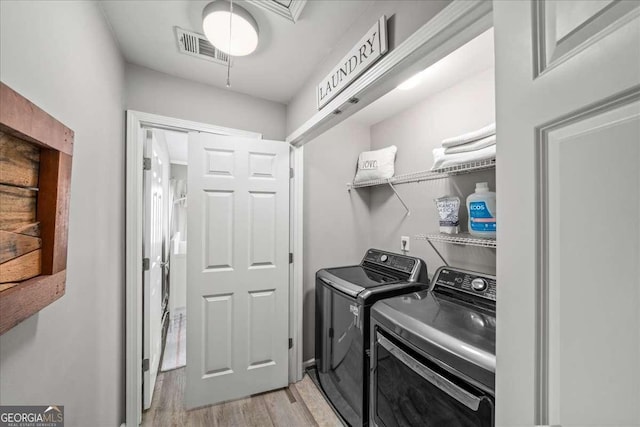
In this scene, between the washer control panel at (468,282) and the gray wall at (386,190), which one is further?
the gray wall at (386,190)

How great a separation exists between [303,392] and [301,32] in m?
2.49

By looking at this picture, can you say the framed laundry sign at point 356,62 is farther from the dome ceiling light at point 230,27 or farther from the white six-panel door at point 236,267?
the white six-panel door at point 236,267

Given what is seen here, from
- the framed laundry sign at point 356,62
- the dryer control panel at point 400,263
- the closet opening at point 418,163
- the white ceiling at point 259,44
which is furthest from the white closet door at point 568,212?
the dryer control panel at point 400,263

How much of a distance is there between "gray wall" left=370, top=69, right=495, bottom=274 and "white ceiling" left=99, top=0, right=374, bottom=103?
0.98 metres

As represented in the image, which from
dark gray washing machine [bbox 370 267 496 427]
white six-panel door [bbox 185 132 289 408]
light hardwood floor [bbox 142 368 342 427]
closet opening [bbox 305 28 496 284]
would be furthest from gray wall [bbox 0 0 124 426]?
closet opening [bbox 305 28 496 284]

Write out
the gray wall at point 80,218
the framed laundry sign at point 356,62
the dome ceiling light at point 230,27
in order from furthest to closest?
1. the dome ceiling light at point 230,27
2. the framed laundry sign at point 356,62
3. the gray wall at point 80,218

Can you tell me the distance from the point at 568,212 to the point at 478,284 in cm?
112

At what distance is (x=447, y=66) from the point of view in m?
1.59

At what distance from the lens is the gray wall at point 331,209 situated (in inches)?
89.6

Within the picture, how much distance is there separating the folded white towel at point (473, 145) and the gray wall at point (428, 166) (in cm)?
32

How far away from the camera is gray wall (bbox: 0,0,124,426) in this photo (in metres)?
0.66

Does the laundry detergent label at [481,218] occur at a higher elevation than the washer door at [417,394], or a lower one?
higher

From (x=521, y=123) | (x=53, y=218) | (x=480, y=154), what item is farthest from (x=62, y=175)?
(x=480, y=154)

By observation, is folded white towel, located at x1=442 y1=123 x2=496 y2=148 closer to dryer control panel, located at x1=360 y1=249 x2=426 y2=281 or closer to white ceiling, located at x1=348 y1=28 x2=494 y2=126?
white ceiling, located at x1=348 y1=28 x2=494 y2=126
